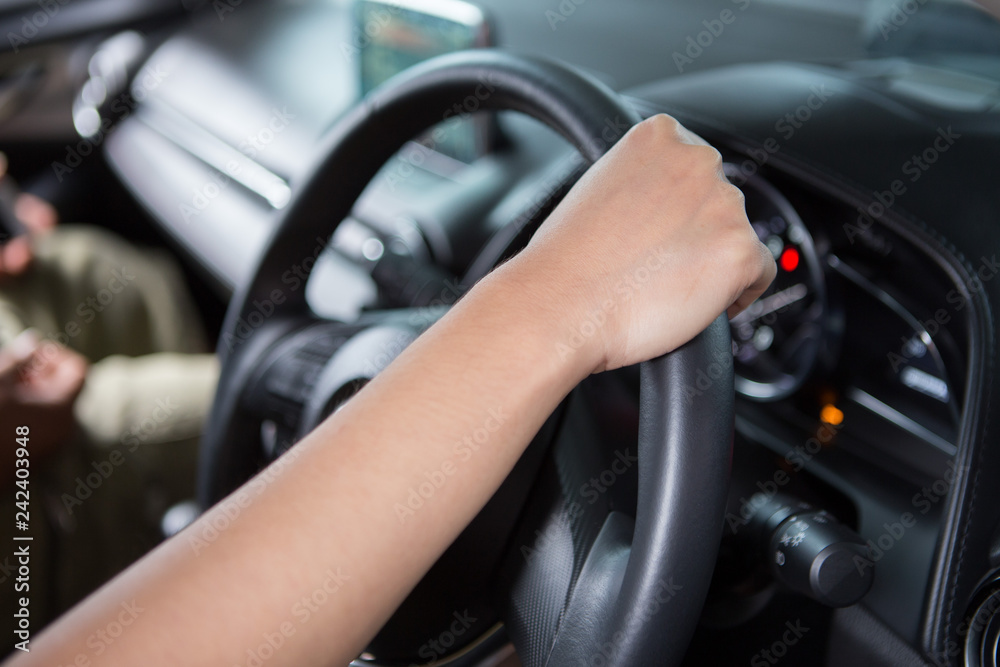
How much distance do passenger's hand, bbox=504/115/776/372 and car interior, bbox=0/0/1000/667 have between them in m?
0.03

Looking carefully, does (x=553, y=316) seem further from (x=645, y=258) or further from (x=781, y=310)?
(x=781, y=310)

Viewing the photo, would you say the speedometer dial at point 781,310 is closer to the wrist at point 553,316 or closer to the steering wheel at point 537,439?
the steering wheel at point 537,439

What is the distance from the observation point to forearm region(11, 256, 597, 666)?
15.1 inches

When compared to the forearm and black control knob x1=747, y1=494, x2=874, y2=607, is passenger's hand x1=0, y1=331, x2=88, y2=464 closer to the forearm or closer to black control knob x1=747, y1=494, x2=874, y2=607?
the forearm

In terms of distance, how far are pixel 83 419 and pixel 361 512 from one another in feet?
3.32

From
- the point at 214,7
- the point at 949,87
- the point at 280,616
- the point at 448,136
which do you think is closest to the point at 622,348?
the point at 280,616

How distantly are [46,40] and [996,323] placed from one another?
1.95m

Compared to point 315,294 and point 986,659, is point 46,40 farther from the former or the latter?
point 986,659

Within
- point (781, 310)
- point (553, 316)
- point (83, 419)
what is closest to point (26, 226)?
point (83, 419)

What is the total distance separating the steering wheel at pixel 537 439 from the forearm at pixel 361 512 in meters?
0.08

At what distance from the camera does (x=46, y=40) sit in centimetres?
183

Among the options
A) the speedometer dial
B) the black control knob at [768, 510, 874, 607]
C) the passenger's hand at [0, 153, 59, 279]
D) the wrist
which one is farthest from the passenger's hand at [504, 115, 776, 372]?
the passenger's hand at [0, 153, 59, 279]

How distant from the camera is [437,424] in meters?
0.42

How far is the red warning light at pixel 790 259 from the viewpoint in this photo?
0.85m
